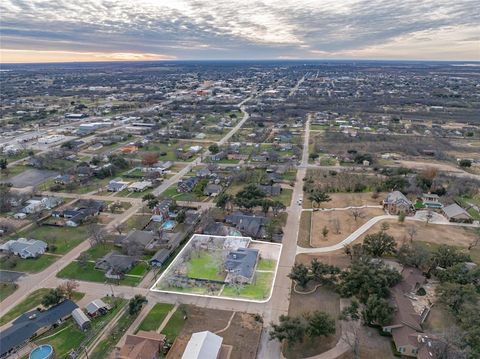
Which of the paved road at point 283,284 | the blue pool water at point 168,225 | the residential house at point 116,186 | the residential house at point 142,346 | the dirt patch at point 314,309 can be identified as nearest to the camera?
the residential house at point 142,346

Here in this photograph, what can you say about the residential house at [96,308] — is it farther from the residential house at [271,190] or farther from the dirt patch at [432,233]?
the residential house at [271,190]

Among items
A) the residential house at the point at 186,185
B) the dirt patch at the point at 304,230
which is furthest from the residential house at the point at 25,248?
the dirt patch at the point at 304,230

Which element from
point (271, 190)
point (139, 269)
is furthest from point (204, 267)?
Answer: point (271, 190)

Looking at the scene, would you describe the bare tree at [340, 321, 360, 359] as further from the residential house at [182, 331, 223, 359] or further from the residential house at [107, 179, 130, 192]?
the residential house at [107, 179, 130, 192]

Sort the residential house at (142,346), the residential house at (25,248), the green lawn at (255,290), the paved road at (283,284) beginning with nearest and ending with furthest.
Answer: the residential house at (142,346) → the paved road at (283,284) → the green lawn at (255,290) → the residential house at (25,248)

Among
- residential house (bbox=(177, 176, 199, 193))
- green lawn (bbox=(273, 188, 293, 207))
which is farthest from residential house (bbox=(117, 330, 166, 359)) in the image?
residential house (bbox=(177, 176, 199, 193))

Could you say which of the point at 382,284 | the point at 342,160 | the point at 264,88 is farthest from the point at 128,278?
the point at 264,88
